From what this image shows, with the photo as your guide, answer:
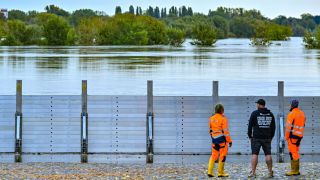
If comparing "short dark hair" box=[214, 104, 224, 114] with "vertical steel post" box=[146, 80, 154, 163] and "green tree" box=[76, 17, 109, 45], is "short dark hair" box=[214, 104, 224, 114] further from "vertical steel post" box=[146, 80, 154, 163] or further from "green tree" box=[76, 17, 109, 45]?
"green tree" box=[76, 17, 109, 45]

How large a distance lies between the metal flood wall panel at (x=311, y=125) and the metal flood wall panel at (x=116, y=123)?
395 centimetres

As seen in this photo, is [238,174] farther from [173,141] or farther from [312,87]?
[312,87]

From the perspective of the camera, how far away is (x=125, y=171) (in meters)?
17.2

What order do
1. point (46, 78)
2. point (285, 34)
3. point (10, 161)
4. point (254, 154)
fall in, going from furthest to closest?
point (285, 34), point (46, 78), point (10, 161), point (254, 154)

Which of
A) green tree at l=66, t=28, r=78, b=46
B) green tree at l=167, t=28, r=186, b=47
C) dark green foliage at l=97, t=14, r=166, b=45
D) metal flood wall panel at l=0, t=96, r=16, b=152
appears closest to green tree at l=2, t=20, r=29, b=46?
green tree at l=66, t=28, r=78, b=46

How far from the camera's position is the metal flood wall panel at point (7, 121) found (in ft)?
68.2

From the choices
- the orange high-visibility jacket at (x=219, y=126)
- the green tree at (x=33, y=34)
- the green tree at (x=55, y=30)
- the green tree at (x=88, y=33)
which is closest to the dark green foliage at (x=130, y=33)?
the green tree at (x=88, y=33)

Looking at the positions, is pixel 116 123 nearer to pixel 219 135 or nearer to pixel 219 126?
pixel 219 135

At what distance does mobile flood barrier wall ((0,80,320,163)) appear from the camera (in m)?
20.8

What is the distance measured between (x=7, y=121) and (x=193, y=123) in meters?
4.97

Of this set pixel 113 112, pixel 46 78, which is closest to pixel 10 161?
pixel 113 112

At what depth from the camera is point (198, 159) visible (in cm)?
2020

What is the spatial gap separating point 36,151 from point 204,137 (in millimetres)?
4451

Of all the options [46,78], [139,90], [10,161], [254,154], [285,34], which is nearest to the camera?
[254,154]
